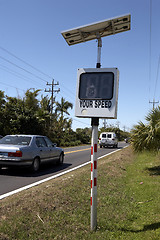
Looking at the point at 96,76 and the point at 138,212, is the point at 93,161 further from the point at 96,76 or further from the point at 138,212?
the point at 138,212

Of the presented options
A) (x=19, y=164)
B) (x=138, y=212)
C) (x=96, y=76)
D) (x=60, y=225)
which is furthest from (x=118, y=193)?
(x=19, y=164)

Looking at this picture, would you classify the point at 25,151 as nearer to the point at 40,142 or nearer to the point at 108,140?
the point at 40,142

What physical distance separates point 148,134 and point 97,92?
18.9 feet

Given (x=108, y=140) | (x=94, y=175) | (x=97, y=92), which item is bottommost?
(x=94, y=175)

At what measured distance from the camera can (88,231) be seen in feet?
13.0

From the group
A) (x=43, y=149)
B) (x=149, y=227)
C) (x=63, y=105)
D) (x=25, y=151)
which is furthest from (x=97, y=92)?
(x=63, y=105)

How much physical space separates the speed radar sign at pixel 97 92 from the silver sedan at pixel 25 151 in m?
5.39

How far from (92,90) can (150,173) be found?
6.57 m

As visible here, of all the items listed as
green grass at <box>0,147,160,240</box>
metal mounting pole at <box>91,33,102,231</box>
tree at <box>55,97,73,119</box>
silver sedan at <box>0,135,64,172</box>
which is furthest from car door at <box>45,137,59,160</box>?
tree at <box>55,97,73,119</box>

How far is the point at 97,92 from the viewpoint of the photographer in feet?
13.4

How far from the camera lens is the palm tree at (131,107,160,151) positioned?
9.10 meters

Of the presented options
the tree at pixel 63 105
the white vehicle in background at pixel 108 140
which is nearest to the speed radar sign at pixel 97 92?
the white vehicle in background at pixel 108 140

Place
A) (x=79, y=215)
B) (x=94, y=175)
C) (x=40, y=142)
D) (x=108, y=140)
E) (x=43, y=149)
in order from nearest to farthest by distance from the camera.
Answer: (x=94, y=175) → (x=79, y=215) → (x=43, y=149) → (x=40, y=142) → (x=108, y=140)

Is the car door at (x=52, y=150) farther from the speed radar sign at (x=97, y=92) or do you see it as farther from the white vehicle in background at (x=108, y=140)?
the white vehicle in background at (x=108, y=140)
